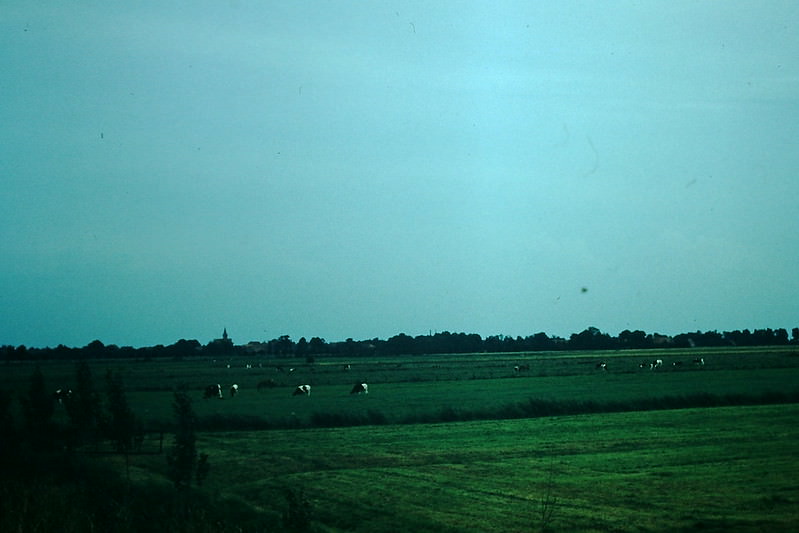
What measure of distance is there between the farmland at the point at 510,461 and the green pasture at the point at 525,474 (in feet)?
0.21

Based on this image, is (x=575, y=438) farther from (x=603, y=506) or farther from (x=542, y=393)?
(x=542, y=393)

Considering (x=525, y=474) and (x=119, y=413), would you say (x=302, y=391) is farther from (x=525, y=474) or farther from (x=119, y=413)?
(x=525, y=474)

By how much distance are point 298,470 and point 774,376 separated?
51.8 m

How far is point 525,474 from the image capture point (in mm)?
24891

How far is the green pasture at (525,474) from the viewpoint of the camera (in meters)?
18.9

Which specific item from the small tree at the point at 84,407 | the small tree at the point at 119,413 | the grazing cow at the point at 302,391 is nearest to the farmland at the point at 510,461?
the small tree at the point at 119,413

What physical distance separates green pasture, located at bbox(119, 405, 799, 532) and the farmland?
0.21 feet

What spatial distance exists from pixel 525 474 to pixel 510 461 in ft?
9.06

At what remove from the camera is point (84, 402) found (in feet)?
102

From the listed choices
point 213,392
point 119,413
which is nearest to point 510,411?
point 119,413

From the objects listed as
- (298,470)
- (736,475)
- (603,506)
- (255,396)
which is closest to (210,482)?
(298,470)

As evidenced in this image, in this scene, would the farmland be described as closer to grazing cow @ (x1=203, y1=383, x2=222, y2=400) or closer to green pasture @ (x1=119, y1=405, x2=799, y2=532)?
green pasture @ (x1=119, y1=405, x2=799, y2=532)

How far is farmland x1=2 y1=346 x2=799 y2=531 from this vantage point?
19203 mm

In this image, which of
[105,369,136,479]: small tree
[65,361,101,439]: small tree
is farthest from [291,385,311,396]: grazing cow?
[105,369,136,479]: small tree
